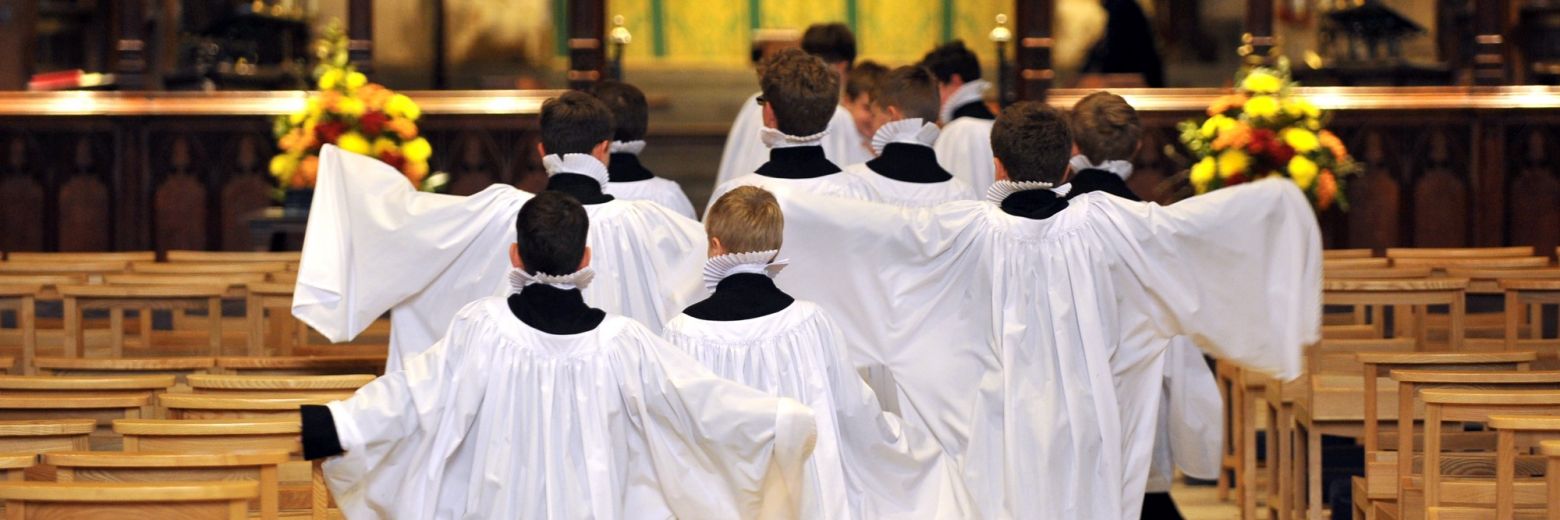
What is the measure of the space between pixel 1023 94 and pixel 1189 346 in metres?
5.74

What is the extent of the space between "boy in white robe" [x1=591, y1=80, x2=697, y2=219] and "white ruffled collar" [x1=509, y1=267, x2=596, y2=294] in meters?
2.31

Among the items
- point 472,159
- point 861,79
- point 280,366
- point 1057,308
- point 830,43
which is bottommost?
point 280,366

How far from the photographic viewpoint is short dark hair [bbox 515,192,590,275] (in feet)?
14.5

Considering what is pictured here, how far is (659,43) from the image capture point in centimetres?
1856

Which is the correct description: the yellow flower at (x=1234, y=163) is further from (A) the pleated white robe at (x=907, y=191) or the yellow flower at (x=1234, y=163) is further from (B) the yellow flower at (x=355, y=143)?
(B) the yellow flower at (x=355, y=143)

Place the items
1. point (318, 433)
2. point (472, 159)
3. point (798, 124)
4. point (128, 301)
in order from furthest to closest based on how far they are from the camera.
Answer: point (472, 159)
point (128, 301)
point (798, 124)
point (318, 433)

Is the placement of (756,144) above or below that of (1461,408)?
above

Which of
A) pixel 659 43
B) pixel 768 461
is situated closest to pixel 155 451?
pixel 768 461

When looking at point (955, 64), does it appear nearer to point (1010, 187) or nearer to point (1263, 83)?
point (1263, 83)

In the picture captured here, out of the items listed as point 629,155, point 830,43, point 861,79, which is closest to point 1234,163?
point 830,43

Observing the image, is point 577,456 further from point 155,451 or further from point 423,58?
point 423,58

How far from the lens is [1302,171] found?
30.9 ft

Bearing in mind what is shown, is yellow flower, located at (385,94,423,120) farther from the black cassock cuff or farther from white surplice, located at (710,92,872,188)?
the black cassock cuff

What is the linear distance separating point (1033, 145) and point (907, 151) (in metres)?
1.00
